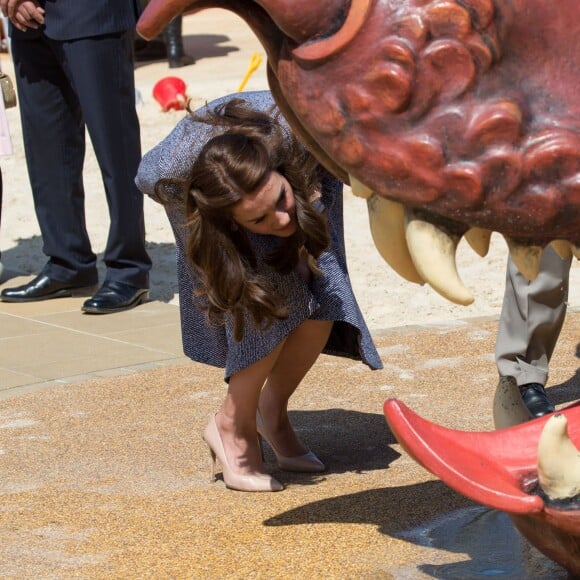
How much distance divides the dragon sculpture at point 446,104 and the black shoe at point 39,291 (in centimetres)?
445

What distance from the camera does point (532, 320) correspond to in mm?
3965

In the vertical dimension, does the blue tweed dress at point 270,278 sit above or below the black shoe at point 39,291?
above

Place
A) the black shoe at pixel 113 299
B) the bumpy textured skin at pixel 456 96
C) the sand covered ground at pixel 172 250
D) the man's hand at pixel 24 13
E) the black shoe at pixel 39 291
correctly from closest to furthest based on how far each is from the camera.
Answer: the bumpy textured skin at pixel 456 96, the man's hand at pixel 24 13, the black shoe at pixel 113 299, the sand covered ground at pixel 172 250, the black shoe at pixel 39 291

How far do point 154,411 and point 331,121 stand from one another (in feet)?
8.54

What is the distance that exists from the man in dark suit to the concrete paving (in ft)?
1.92

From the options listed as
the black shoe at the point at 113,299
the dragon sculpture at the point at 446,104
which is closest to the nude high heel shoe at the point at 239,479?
the dragon sculpture at the point at 446,104

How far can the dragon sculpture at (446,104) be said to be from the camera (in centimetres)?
178

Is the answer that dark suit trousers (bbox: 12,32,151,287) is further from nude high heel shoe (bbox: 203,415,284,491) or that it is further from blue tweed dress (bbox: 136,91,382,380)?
nude high heel shoe (bbox: 203,415,284,491)

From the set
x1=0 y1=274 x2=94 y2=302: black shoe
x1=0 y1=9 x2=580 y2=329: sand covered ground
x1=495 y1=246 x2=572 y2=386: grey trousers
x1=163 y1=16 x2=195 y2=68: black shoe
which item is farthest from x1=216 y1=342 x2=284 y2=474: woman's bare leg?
x1=163 y1=16 x2=195 y2=68: black shoe

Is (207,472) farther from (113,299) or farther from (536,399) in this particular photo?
(113,299)

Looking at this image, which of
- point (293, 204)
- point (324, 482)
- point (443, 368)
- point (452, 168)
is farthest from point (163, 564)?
point (443, 368)

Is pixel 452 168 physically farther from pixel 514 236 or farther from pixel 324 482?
pixel 324 482

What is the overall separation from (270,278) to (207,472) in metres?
0.63

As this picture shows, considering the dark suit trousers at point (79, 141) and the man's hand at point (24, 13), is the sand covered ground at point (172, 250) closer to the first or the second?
the dark suit trousers at point (79, 141)
